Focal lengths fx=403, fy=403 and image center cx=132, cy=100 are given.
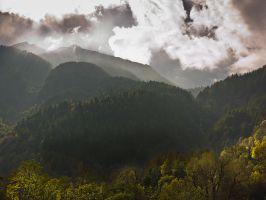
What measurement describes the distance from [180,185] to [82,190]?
3230 centimetres

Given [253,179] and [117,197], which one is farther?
[253,179]

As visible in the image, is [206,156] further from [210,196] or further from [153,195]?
[153,195]

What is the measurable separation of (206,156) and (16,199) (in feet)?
210

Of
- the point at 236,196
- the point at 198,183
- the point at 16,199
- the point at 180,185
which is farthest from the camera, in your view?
the point at 236,196

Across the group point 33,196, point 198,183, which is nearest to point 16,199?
point 33,196

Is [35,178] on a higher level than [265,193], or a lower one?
higher

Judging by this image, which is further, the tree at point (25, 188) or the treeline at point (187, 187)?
the treeline at point (187, 187)

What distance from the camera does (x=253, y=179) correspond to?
153750 mm

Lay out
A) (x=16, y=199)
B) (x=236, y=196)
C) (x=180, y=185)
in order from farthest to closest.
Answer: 1. (x=236, y=196)
2. (x=180, y=185)
3. (x=16, y=199)

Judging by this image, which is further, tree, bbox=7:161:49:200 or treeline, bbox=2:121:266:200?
treeline, bbox=2:121:266:200

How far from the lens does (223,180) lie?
138 meters

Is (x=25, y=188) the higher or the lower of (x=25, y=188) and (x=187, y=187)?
the higher

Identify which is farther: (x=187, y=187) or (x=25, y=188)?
(x=187, y=187)

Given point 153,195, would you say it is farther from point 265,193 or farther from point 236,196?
point 265,193
